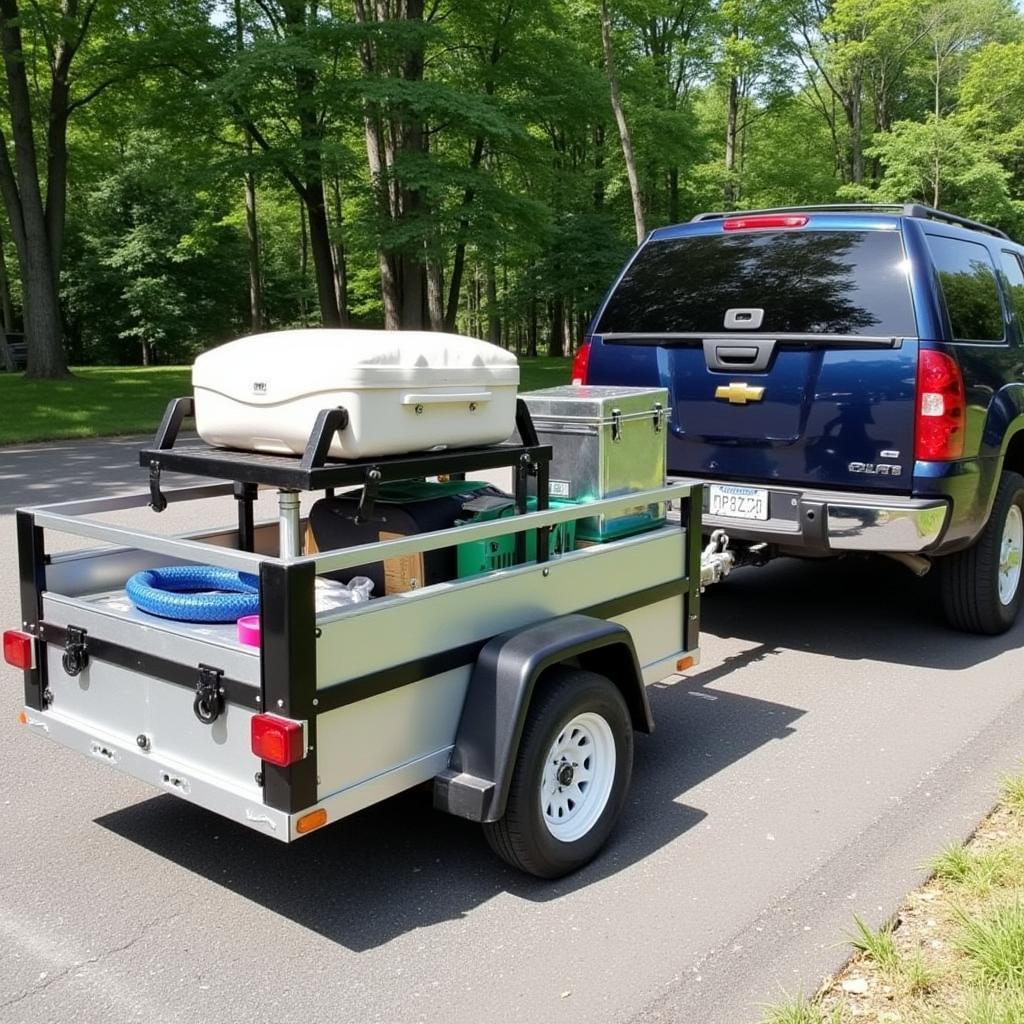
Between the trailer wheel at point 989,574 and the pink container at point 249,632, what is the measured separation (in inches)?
170

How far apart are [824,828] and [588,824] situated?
898mm

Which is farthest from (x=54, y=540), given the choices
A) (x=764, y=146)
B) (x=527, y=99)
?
(x=764, y=146)

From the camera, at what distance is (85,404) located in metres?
19.5

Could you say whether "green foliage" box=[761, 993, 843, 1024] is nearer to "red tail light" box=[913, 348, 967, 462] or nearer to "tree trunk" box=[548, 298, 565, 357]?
"red tail light" box=[913, 348, 967, 462]

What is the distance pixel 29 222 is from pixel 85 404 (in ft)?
19.9

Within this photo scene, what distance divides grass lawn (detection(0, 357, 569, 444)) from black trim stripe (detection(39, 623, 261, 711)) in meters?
12.6

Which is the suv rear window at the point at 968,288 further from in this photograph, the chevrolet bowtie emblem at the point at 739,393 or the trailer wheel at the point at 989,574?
the chevrolet bowtie emblem at the point at 739,393

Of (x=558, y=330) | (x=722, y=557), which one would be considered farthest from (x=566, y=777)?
(x=558, y=330)

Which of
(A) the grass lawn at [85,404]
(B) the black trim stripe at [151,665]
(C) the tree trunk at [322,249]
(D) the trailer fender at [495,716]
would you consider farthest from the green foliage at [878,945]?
(C) the tree trunk at [322,249]

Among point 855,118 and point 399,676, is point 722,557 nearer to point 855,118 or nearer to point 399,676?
point 399,676

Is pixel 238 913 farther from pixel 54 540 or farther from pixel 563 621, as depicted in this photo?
pixel 54 540

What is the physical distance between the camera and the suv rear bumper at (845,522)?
5.33 metres

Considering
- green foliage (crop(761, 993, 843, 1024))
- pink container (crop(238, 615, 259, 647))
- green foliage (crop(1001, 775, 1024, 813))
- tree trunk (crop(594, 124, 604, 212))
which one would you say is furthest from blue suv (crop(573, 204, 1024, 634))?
tree trunk (crop(594, 124, 604, 212))

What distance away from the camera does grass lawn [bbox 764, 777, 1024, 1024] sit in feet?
8.84
